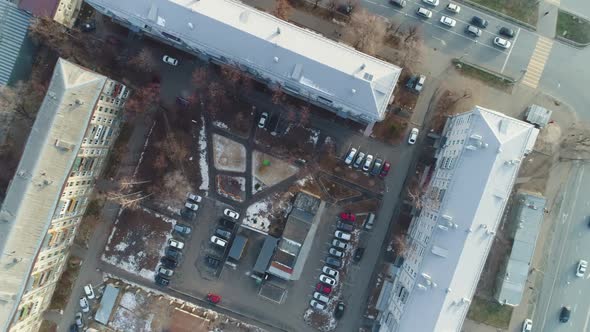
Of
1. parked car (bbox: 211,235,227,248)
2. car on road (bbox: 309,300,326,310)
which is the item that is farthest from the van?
parked car (bbox: 211,235,227,248)

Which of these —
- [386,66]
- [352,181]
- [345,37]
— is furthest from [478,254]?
[345,37]

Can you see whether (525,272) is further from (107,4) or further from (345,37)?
(107,4)

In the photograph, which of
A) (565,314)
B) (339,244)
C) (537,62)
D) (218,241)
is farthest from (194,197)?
(565,314)

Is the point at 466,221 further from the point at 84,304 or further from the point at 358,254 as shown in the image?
the point at 84,304

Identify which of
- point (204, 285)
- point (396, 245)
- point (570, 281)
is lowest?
point (204, 285)

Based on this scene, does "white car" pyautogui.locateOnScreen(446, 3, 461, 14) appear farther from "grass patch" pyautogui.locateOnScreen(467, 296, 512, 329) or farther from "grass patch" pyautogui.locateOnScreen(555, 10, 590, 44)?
"grass patch" pyautogui.locateOnScreen(467, 296, 512, 329)

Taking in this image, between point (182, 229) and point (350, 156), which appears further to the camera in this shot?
point (182, 229)
